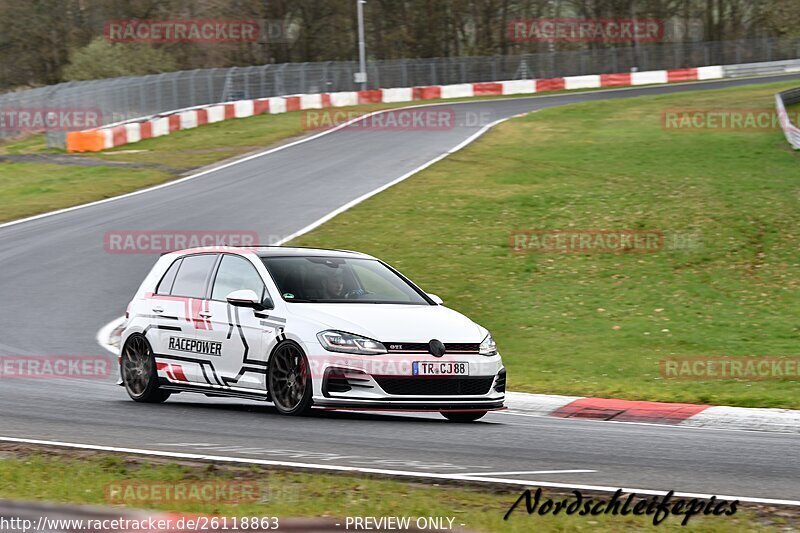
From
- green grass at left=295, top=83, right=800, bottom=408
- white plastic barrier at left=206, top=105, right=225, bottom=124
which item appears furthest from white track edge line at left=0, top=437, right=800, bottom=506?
white plastic barrier at left=206, top=105, right=225, bottom=124

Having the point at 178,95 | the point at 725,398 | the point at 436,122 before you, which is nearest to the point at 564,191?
the point at 725,398

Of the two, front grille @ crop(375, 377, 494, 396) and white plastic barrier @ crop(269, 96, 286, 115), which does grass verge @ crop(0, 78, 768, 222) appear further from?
front grille @ crop(375, 377, 494, 396)

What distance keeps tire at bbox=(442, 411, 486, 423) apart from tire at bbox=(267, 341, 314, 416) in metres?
1.37

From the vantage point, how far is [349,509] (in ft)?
21.5

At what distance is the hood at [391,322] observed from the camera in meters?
10.1

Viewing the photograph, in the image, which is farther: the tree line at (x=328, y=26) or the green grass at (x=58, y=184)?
the tree line at (x=328, y=26)

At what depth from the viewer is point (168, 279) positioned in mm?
12219

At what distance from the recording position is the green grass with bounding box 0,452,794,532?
20.8 feet

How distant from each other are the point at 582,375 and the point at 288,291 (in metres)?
5.04

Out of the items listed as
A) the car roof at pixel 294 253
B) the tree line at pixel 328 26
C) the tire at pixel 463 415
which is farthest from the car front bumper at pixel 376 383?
the tree line at pixel 328 26

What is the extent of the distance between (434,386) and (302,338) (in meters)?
1.17

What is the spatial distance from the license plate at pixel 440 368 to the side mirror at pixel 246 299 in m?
1.63

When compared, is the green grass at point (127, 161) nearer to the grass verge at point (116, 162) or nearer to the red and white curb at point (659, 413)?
the grass verge at point (116, 162)

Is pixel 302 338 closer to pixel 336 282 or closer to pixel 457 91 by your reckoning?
pixel 336 282
